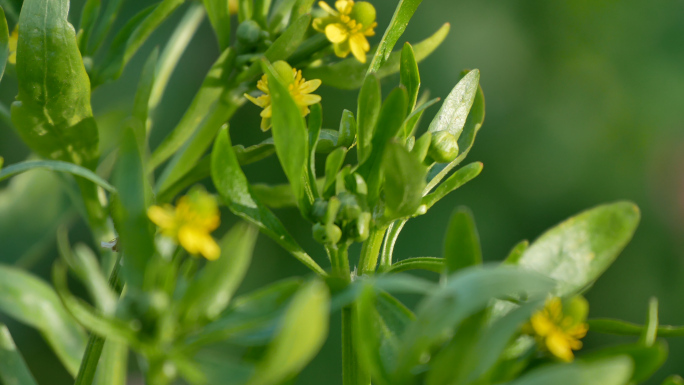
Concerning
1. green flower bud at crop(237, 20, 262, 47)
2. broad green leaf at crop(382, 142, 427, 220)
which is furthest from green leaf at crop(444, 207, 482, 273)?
green flower bud at crop(237, 20, 262, 47)

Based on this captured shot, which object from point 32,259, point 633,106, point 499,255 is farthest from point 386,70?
point 633,106

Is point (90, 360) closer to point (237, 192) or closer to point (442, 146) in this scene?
point (237, 192)

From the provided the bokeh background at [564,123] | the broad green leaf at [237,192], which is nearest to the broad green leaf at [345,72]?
the broad green leaf at [237,192]

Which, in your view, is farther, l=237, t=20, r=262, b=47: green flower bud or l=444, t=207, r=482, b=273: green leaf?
l=237, t=20, r=262, b=47: green flower bud

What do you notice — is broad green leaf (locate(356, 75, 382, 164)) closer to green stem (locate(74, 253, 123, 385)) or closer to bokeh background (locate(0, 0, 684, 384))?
green stem (locate(74, 253, 123, 385))

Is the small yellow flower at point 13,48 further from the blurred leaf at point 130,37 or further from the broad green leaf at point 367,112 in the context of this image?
the broad green leaf at point 367,112

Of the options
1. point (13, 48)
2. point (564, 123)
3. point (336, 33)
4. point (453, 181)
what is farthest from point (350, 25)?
point (564, 123)

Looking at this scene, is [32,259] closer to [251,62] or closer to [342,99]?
[251,62]

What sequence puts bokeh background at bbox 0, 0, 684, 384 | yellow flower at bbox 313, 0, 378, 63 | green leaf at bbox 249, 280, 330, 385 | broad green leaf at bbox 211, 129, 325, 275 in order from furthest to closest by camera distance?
bokeh background at bbox 0, 0, 684, 384 → yellow flower at bbox 313, 0, 378, 63 → broad green leaf at bbox 211, 129, 325, 275 → green leaf at bbox 249, 280, 330, 385
